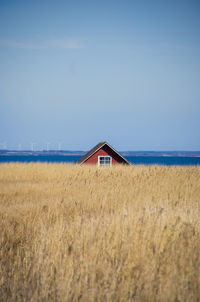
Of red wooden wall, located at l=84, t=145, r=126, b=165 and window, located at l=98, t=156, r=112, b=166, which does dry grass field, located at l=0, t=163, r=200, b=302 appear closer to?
red wooden wall, located at l=84, t=145, r=126, b=165

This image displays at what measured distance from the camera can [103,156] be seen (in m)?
26.5

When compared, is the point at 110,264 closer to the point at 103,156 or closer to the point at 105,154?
the point at 103,156

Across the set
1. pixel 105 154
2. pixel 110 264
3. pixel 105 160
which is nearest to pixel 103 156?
pixel 105 154

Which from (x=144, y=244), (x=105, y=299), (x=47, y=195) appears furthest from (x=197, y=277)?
(x=47, y=195)

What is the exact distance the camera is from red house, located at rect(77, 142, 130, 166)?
26.3 m

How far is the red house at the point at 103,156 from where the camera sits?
86.4 feet

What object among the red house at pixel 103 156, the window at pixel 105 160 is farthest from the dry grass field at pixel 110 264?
the window at pixel 105 160

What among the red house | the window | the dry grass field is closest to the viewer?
the dry grass field

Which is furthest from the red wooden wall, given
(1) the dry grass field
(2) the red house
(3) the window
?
(1) the dry grass field

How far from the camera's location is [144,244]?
401 centimetres

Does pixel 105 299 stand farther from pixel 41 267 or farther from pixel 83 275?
pixel 41 267

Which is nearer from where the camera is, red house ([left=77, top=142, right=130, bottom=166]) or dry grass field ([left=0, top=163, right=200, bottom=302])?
dry grass field ([left=0, top=163, right=200, bottom=302])

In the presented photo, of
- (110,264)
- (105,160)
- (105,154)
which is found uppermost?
(105,154)

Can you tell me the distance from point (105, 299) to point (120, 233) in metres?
1.38
